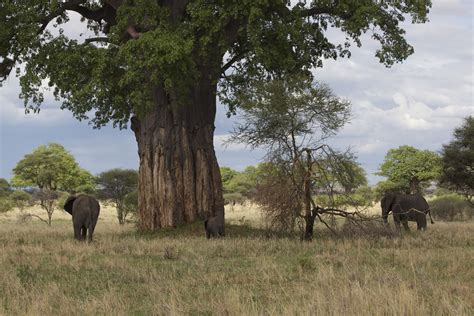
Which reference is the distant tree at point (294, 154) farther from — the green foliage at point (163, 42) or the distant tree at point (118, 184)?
the distant tree at point (118, 184)

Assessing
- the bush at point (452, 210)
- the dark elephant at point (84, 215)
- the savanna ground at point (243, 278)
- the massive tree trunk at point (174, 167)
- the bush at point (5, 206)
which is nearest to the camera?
the savanna ground at point (243, 278)

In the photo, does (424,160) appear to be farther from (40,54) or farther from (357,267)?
(357,267)

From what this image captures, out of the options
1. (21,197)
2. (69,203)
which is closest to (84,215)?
(69,203)

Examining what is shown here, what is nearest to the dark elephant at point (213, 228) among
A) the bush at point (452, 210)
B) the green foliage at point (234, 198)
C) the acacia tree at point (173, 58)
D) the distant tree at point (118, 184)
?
the acacia tree at point (173, 58)

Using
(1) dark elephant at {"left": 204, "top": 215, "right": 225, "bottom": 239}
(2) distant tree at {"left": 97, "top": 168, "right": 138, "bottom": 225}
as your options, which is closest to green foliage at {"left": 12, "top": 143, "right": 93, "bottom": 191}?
(2) distant tree at {"left": 97, "top": 168, "right": 138, "bottom": 225}

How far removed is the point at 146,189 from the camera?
2131 centimetres

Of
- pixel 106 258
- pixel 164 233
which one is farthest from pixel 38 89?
pixel 106 258

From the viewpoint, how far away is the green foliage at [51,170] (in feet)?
203

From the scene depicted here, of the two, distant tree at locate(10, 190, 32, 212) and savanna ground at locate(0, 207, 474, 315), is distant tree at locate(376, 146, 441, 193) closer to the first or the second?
distant tree at locate(10, 190, 32, 212)

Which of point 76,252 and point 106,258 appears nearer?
point 106,258

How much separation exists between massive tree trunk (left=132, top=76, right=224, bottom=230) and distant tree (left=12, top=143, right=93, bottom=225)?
41547 millimetres

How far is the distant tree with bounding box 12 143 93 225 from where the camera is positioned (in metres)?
61.7

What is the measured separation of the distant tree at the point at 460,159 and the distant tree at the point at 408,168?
18.1 meters

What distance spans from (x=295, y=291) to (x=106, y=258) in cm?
528
